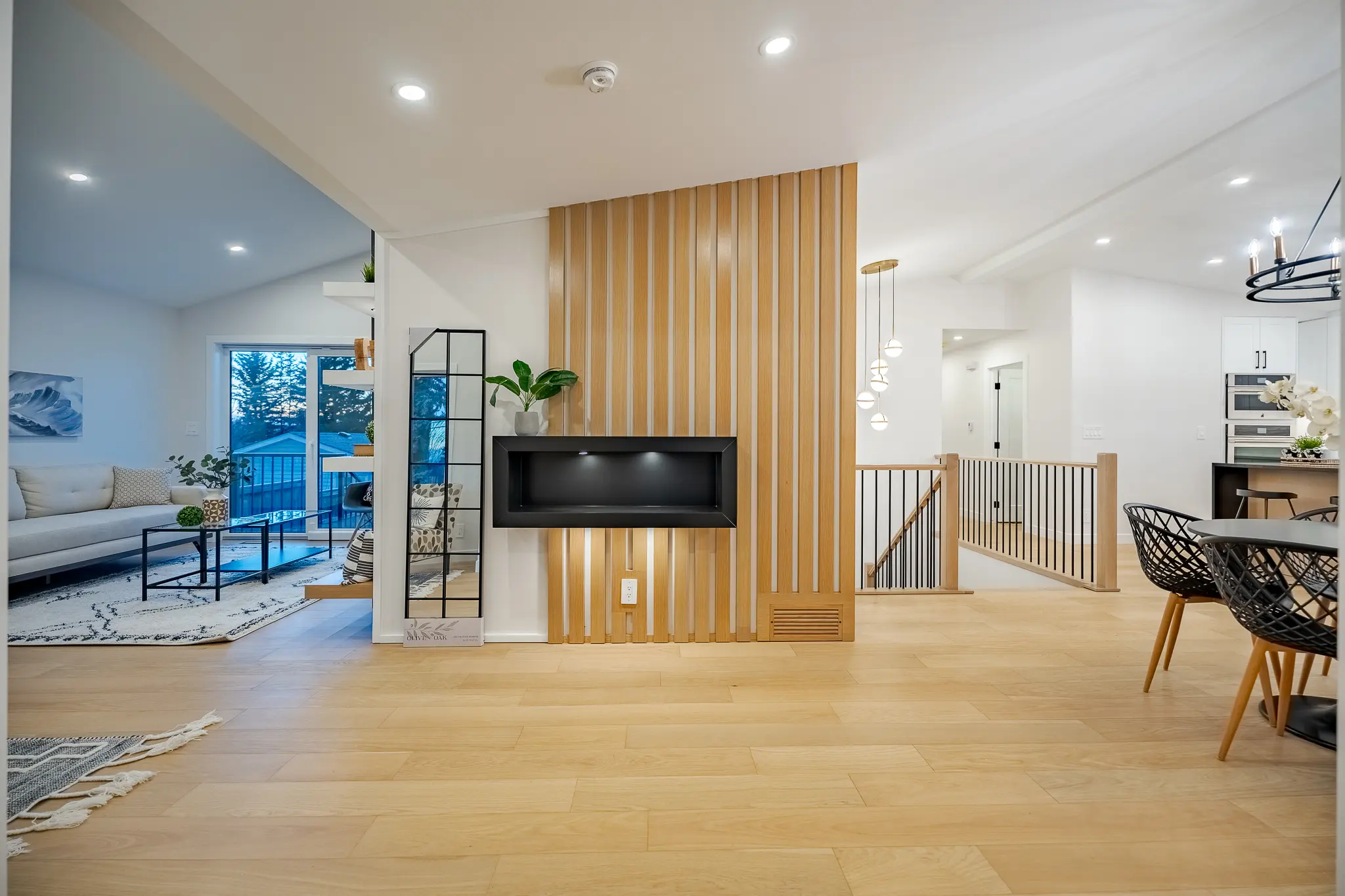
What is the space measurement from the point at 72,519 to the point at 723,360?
523 centimetres

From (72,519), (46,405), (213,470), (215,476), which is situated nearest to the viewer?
(72,519)

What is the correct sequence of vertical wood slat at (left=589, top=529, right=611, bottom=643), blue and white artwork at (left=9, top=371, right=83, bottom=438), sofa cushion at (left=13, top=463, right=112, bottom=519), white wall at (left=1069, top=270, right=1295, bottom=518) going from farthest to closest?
white wall at (left=1069, top=270, right=1295, bottom=518) → blue and white artwork at (left=9, top=371, right=83, bottom=438) → sofa cushion at (left=13, top=463, right=112, bottom=519) → vertical wood slat at (left=589, top=529, right=611, bottom=643)

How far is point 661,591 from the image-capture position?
3.51 meters

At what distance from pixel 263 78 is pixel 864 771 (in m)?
3.03

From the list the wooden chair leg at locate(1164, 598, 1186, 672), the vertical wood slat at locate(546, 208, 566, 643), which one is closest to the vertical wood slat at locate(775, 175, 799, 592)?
the vertical wood slat at locate(546, 208, 566, 643)

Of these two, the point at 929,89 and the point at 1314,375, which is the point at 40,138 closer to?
the point at 929,89

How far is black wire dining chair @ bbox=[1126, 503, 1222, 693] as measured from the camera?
2.69m

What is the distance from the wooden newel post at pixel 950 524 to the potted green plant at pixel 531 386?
3.17 m

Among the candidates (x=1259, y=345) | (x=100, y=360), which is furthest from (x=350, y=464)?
(x=1259, y=345)

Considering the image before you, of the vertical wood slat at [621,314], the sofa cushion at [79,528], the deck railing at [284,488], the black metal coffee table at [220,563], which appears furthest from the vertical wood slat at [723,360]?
the deck railing at [284,488]

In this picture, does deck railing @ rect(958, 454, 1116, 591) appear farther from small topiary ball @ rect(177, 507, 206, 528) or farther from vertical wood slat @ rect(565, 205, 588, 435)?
small topiary ball @ rect(177, 507, 206, 528)

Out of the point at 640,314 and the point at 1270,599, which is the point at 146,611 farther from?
the point at 1270,599

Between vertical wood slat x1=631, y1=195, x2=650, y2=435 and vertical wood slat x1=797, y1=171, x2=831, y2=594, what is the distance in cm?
86

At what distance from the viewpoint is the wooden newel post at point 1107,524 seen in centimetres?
459
